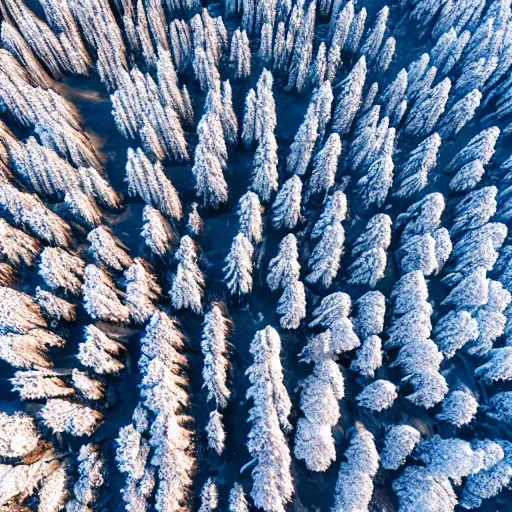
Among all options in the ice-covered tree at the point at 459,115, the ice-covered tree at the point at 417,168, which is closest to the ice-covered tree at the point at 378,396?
the ice-covered tree at the point at 417,168

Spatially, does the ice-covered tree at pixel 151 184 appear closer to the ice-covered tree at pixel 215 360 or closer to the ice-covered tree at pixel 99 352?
the ice-covered tree at pixel 215 360

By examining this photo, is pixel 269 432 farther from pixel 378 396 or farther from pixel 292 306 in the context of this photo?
pixel 292 306

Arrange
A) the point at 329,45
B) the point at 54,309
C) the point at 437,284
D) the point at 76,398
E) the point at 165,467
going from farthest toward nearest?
the point at 329,45 → the point at 437,284 → the point at 54,309 → the point at 76,398 → the point at 165,467

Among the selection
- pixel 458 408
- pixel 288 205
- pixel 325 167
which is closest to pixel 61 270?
pixel 288 205

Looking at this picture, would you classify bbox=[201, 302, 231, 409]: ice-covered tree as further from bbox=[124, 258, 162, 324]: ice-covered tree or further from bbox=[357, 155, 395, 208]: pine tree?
bbox=[357, 155, 395, 208]: pine tree

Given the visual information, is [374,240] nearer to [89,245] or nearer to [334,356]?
[334,356]

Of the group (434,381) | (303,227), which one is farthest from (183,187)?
(434,381)
